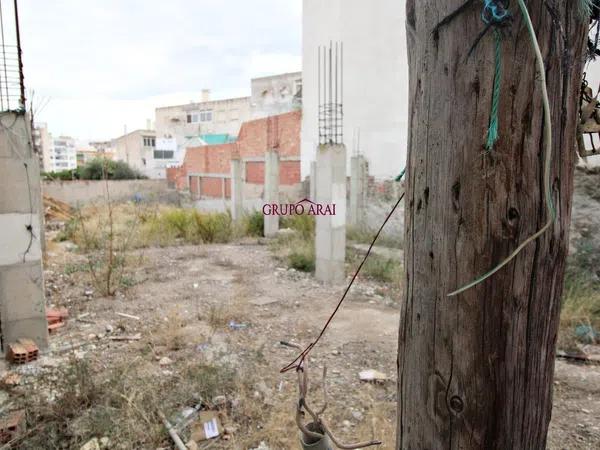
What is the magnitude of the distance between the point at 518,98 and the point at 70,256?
9.08 m

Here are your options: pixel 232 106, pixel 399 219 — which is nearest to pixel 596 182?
pixel 399 219

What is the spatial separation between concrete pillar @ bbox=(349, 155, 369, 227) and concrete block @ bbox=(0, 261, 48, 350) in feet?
24.6

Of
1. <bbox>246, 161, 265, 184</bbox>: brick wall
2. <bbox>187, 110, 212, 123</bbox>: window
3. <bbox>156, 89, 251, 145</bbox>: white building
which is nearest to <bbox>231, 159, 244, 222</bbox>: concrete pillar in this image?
<bbox>246, 161, 265, 184</bbox>: brick wall

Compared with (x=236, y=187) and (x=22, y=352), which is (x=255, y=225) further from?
(x=22, y=352)

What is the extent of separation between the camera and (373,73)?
1152 centimetres

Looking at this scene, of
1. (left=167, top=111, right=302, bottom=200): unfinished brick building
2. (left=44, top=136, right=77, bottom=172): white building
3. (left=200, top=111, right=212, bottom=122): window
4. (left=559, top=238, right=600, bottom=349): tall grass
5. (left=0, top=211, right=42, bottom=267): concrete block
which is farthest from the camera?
(left=44, top=136, right=77, bottom=172): white building

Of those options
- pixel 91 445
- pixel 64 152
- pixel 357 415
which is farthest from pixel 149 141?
pixel 357 415

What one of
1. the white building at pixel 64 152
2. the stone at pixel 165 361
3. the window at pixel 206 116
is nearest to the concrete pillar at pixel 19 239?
the stone at pixel 165 361

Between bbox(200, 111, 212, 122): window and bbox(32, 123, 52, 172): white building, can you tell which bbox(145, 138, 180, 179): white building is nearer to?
bbox(200, 111, 212, 122): window

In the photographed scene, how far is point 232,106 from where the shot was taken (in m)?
29.9

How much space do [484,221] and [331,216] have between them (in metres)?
5.65

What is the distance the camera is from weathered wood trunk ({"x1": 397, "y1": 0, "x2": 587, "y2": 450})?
2.55 feet

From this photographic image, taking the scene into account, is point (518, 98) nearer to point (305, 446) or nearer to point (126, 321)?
point (305, 446)

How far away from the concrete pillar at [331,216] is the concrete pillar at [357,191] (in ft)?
12.6
